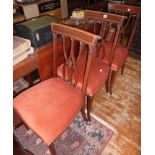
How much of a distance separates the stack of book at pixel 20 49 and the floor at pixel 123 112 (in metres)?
0.91

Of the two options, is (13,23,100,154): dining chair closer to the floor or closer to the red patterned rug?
the red patterned rug

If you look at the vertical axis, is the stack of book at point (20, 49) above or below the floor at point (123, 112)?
above

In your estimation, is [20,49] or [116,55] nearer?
[20,49]

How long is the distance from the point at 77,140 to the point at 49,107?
0.50 metres

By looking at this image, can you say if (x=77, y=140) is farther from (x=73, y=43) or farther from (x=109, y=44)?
(x=109, y=44)

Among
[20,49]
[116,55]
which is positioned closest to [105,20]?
[116,55]

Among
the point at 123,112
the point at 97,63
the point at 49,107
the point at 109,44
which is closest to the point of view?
the point at 49,107

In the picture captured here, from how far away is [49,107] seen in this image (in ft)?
3.55

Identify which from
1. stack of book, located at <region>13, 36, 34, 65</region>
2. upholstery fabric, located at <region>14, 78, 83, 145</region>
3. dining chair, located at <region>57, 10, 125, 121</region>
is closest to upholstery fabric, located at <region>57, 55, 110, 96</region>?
dining chair, located at <region>57, 10, 125, 121</region>

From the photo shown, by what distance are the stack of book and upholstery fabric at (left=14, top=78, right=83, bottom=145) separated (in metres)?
0.26

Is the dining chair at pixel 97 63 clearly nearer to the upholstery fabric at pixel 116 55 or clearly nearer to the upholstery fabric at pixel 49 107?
the upholstery fabric at pixel 116 55

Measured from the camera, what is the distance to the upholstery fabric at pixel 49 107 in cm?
99

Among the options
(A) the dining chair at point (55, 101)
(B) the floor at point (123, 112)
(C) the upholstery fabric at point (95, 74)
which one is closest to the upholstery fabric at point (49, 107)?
(A) the dining chair at point (55, 101)

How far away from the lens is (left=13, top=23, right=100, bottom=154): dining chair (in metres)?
0.99
